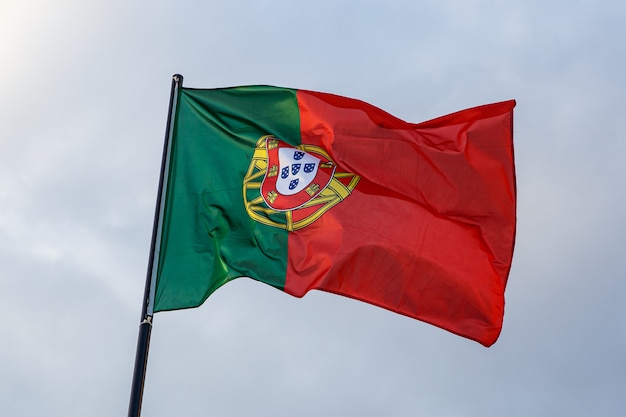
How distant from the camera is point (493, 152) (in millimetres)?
20938

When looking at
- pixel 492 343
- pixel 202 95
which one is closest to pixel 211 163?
pixel 202 95

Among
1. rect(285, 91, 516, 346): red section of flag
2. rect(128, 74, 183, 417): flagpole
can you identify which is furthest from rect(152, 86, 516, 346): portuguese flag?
rect(128, 74, 183, 417): flagpole

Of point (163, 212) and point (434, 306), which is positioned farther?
point (434, 306)

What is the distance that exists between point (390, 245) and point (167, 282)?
14.7 ft

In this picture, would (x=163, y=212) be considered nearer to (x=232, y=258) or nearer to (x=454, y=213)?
(x=232, y=258)

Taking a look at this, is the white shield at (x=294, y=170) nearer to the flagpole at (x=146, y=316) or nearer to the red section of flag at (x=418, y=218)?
the red section of flag at (x=418, y=218)

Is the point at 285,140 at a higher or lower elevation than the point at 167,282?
higher

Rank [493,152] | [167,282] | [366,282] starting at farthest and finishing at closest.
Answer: [493,152]
[366,282]
[167,282]

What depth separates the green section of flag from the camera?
18469 millimetres

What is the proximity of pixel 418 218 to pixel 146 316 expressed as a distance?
611 cm

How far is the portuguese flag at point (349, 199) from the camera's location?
19422 mm

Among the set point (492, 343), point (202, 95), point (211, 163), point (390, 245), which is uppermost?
point (202, 95)

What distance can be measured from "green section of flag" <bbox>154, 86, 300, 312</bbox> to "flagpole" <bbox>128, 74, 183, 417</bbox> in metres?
0.26

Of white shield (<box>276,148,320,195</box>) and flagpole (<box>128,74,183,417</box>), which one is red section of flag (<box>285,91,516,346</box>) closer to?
white shield (<box>276,148,320,195</box>)
